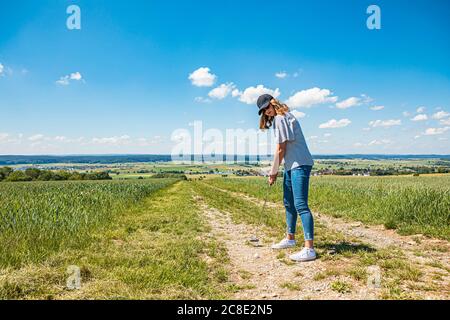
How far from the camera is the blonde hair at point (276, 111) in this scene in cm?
535

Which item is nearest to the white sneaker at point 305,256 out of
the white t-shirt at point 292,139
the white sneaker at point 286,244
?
the white sneaker at point 286,244

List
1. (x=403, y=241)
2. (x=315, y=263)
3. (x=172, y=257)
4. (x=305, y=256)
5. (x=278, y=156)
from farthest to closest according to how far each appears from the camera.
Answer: (x=403, y=241)
(x=278, y=156)
(x=172, y=257)
(x=305, y=256)
(x=315, y=263)

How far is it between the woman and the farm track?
1.79ft

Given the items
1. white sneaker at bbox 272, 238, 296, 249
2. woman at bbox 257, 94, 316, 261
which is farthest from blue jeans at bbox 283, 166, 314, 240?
white sneaker at bbox 272, 238, 296, 249

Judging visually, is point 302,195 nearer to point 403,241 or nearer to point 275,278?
point 275,278

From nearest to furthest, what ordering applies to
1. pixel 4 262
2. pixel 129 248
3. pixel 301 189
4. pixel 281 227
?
pixel 4 262 < pixel 301 189 < pixel 129 248 < pixel 281 227

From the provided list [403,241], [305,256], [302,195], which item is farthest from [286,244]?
[403,241]

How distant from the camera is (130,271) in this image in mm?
4395

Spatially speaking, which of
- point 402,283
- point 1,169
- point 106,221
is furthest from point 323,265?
point 1,169

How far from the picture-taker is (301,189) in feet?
17.1

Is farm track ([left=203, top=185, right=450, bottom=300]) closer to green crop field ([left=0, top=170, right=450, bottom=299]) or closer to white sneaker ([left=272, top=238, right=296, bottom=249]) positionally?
green crop field ([left=0, top=170, right=450, bottom=299])

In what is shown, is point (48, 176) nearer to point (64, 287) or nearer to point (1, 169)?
point (1, 169)

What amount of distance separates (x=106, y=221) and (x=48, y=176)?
83911 mm

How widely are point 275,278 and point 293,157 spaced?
2.12 m
